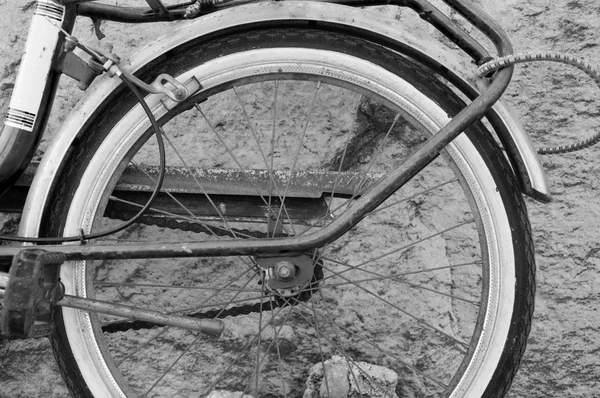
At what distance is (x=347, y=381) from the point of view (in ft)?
5.82

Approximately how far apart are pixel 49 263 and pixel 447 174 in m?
1.06

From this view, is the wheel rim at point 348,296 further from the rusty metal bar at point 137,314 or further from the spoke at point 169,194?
the rusty metal bar at point 137,314

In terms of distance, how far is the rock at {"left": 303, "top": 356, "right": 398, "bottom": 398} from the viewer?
177 centimetres

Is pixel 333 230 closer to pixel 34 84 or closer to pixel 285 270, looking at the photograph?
pixel 285 270

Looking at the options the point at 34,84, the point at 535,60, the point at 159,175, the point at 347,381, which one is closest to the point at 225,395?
the point at 347,381

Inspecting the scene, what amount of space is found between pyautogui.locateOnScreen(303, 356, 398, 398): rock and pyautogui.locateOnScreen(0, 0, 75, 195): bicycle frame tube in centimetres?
85

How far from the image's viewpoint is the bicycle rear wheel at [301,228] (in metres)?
1.38

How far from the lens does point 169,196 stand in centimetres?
161

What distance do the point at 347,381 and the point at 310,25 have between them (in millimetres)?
885

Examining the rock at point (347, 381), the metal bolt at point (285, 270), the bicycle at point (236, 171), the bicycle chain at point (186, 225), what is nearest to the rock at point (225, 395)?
the rock at point (347, 381)

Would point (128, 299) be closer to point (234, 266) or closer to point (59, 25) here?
point (234, 266)

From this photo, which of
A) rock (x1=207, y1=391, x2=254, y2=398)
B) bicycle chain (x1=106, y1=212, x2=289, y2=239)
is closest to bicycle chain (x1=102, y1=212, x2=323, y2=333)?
bicycle chain (x1=106, y1=212, x2=289, y2=239)

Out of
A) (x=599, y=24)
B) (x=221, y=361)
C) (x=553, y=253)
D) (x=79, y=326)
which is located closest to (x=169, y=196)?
(x=79, y=326)

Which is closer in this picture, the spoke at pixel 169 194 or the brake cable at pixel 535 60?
the brake cable at pixel 535 60
